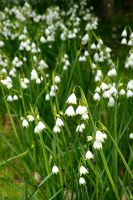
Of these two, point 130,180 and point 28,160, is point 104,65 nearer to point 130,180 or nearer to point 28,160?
point 28,160

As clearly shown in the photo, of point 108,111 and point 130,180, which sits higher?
point 108,111

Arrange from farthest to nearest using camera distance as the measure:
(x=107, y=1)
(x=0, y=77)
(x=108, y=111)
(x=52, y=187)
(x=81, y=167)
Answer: (x=107, y=1) < (x=108, y=111) < (x=0, y=77) < (x=52, y=187) < (x=81, y=167)

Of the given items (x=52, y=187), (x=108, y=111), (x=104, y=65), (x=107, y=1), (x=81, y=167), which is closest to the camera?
(x=81, y=167)

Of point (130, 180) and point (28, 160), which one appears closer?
point (130, 180)

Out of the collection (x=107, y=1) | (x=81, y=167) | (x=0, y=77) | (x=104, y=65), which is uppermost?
(x=107, y=1)

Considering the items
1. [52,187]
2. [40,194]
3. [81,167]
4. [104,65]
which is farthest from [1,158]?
[104,65]

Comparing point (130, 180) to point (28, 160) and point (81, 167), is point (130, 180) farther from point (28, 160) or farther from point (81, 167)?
point (28, 160)

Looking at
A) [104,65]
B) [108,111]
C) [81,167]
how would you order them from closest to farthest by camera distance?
[81,167], [108,111], [104,65]

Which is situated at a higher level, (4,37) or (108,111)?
(4,37)

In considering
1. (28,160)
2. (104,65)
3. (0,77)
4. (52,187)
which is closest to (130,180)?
(52,187)
